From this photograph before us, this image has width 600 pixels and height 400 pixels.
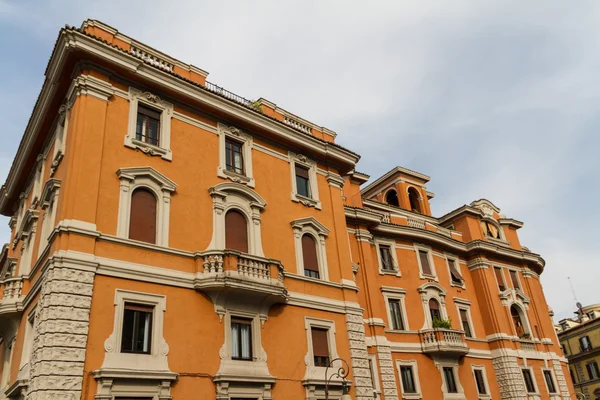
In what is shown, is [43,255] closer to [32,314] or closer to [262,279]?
[32,314]

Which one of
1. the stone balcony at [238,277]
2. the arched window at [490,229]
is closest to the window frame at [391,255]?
the arched window at [490,229]

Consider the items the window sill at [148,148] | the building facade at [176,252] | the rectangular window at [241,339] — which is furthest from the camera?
the window sill at [148,148]

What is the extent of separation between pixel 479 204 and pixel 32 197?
2786cm

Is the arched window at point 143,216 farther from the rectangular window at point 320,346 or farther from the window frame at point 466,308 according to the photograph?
the window frame at point 466,308

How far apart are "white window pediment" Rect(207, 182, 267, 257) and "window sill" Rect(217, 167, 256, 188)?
0.85 ft

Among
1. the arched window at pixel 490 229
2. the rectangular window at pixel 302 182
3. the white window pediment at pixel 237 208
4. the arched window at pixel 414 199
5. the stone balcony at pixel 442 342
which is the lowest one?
the stone balcony at pixel 442 342

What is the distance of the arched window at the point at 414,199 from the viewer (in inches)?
1339

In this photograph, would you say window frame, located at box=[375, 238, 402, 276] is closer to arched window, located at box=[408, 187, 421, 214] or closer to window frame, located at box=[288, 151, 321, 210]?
arched window, located at box=[408, 187, 421, 214]

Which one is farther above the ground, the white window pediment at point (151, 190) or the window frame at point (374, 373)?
the white window pediment at point (151, 190)

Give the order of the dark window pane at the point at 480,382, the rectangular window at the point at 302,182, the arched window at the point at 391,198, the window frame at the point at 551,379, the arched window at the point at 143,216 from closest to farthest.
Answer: the arched window at the point at 143,216 < the rectangular window at the point at 302,182 < the dark window pane at the point at 480,382 < the window frame at the point at 551,379 < the arched window at the point at 391,198

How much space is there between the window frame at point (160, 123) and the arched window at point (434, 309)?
1757 cm

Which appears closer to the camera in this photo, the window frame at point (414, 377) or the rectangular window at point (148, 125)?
the rectangular window at point (148, 125)

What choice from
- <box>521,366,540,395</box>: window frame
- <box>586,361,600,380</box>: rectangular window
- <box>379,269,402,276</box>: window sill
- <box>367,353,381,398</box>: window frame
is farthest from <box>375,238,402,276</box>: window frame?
<box>586,361,600,380</box>: rectangular window

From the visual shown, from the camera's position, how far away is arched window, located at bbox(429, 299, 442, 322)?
92.0ft
